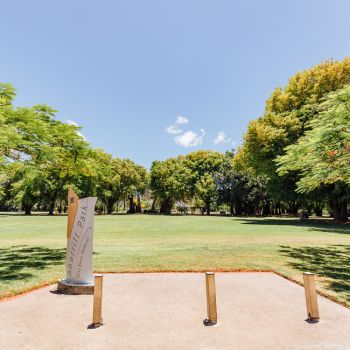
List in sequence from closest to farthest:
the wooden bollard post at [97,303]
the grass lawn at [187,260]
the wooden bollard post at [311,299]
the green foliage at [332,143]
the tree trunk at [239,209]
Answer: the wooden bollard post at [97,303] → the wooden bollard post at [311,299] → the grass lawn at [187,260] → the green foliage at [332,143] → the tree trunk at [239,209]

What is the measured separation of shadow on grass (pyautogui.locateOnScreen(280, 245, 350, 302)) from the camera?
846cm

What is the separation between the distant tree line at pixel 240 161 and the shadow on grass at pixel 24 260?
3244mm

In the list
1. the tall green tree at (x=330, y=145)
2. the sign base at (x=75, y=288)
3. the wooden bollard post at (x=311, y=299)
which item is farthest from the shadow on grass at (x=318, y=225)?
the sign base at (x=75, y=288)

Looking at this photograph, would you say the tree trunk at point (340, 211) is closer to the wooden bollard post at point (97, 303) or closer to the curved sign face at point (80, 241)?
the curved sign face at point (80, 241)

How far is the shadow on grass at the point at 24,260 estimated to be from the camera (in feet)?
31.3

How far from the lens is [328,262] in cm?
1170

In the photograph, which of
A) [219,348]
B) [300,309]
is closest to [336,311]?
[300,309]

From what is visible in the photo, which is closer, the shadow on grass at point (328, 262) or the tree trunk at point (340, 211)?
the shadow on grass at point (328, 262)

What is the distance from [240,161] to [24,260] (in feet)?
112

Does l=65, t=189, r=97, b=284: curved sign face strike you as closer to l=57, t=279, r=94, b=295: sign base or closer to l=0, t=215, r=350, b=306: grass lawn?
l=57, t=279, r=94, b=295: sign base

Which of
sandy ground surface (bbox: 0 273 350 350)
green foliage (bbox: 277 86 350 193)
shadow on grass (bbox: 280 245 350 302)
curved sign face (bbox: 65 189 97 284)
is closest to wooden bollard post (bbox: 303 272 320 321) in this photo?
sandy ground surface (bbox: 0 273 350 350)

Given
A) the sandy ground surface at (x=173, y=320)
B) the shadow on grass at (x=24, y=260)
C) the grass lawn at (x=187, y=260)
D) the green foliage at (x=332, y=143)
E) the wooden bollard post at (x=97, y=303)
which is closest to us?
the sandy ground surface at (x=173, y=320)

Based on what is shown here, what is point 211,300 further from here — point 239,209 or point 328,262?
point 239,209

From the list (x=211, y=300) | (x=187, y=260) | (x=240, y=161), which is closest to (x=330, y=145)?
(x=187, y=260)
